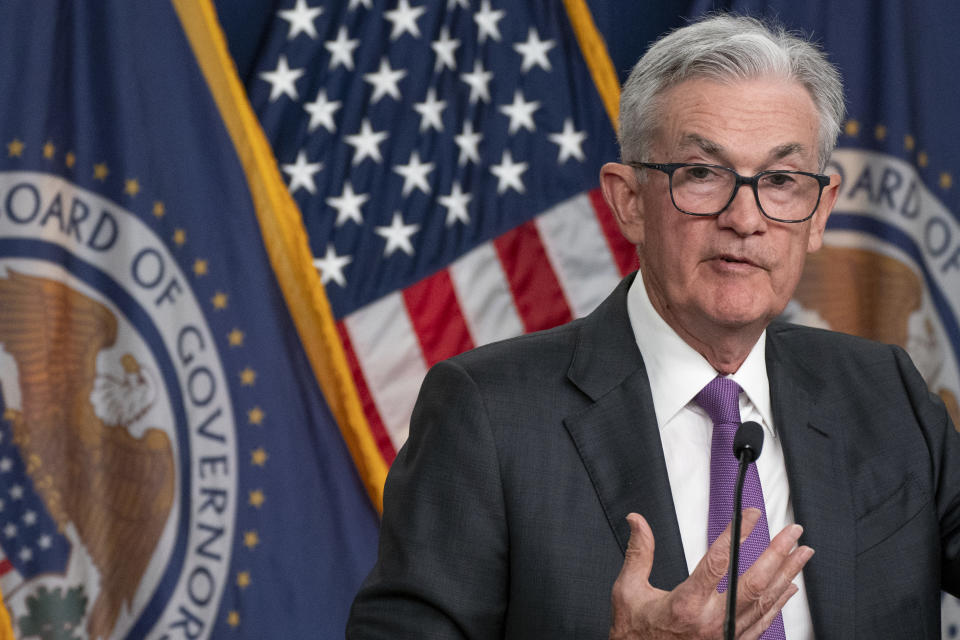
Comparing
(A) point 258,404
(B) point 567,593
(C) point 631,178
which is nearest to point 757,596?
(B) point 567,593

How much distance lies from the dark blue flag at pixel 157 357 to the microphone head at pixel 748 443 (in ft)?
6.17

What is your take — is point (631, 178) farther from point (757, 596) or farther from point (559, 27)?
point (559, 27)

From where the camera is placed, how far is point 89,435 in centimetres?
278

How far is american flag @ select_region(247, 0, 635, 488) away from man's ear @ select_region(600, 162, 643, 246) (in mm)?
1476

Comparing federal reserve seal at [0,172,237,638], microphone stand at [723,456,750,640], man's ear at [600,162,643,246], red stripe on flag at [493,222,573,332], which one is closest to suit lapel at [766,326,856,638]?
man's ear at [600,162,643,246]

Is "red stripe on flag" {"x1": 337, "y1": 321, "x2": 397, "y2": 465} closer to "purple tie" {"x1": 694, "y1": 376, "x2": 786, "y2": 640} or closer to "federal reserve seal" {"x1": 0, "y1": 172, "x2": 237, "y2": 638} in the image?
"federal reserve seal" {"x1": 0, "y1": 172, "x2": 237, "y2": 638}

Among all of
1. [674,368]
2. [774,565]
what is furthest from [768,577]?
[674,368]

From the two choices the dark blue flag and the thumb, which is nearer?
the thumb

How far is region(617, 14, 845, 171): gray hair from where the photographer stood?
4.62 ft

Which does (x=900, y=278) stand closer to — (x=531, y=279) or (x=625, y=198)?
(x=531, y=279)

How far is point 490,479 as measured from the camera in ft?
4.41

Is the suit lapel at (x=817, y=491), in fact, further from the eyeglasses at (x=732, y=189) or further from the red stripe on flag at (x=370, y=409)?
the red stripe on flag at (x=370, y=409)

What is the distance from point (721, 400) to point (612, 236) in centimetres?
171

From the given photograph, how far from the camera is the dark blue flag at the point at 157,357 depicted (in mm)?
2770
